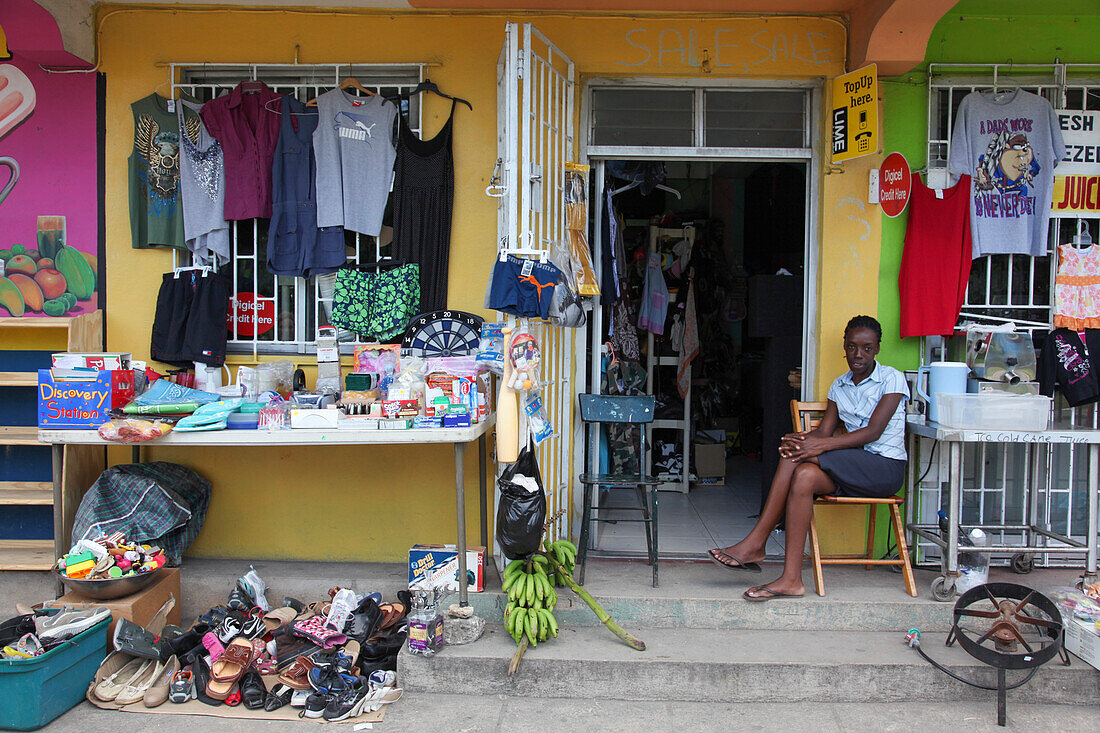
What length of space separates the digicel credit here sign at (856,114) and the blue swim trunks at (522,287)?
83.4 inches

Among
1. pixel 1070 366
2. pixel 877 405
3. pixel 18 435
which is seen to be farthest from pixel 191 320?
pixel 1070 366

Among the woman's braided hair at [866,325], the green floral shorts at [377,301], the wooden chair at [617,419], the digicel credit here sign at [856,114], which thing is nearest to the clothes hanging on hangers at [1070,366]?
the woman's braided hair at [866,325]

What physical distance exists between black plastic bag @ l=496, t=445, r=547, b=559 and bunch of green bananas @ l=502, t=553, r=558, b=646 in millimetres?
126

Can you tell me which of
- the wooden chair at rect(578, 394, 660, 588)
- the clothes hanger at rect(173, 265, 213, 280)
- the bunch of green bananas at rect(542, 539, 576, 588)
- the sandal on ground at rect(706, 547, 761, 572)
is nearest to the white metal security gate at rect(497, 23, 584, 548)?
the wooden chair at rect(578, 394, 660, 588)

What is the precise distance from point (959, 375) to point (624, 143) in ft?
8.66

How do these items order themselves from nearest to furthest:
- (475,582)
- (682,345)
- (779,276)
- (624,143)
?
(475,582)
(624,143)
(779,276)
(682,345)

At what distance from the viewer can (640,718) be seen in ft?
12.2

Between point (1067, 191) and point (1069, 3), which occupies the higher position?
point (1069, 3)

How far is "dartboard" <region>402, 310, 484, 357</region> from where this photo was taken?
4867 mm

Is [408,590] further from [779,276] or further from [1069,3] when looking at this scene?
[1069,3]

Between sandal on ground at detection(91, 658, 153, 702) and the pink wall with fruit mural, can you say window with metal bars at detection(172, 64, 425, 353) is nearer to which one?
the pink wall with fruit mural

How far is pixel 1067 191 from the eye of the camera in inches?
197

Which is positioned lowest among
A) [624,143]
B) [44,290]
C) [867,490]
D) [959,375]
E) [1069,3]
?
[867,490]

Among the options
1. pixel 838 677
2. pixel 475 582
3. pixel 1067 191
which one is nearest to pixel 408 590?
pixel 475 582
